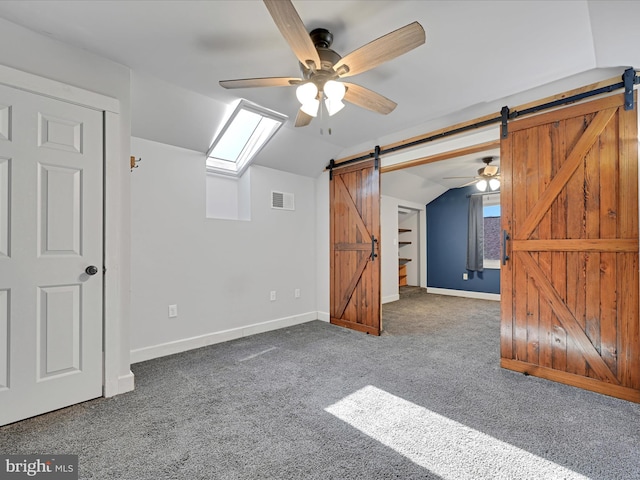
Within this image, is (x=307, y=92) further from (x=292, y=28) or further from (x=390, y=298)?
(x=390, y=298)

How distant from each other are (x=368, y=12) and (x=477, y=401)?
2.61 meters

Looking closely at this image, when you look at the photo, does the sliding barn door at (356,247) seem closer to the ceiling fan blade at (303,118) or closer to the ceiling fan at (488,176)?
the ceiling fan blade at (303,118)

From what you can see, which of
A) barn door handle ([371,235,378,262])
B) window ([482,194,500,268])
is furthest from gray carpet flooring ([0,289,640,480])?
window ([482,194,500,268])

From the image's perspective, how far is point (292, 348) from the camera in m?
3.27

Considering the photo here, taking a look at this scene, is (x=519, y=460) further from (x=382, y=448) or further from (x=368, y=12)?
(x=368, y=12)

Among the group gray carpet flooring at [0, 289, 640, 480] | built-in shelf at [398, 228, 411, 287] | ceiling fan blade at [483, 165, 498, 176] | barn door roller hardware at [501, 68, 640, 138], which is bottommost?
gray carpet flooring at [0, 289, 640, 480]

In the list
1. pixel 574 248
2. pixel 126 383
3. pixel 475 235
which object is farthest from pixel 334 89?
pixel 475 235

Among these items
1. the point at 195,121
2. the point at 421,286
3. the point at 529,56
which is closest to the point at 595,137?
the point at 529,56

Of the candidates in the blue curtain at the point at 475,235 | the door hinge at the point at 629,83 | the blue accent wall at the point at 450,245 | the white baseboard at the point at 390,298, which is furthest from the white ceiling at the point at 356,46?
the blue accent wall at the point at 450,245

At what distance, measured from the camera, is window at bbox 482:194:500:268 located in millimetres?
6207

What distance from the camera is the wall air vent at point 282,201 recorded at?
4117mm

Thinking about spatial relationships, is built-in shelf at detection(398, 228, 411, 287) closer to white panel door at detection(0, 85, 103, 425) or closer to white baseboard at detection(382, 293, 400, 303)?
white baseboard at detection(382, 293, 400, 303)

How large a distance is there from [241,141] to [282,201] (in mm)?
921

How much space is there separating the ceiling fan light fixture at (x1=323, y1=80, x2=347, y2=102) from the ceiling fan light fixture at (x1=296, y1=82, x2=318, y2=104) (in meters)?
0.08
